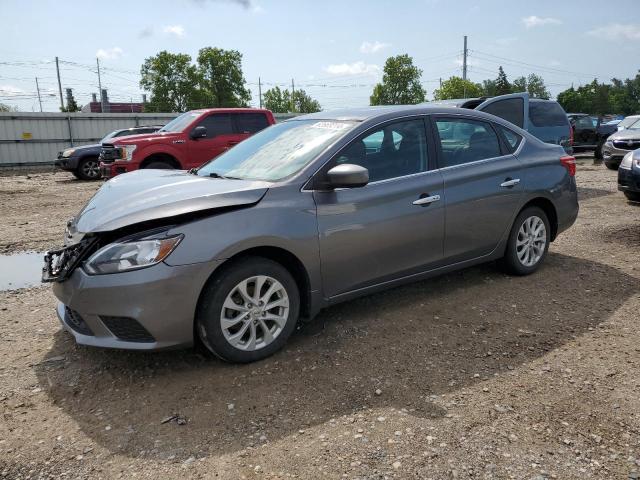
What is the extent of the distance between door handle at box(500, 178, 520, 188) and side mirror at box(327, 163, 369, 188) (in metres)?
1.81

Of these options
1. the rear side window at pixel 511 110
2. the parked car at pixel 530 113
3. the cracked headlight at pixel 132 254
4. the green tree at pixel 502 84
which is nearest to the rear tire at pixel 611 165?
the parked car at pixel 530 113

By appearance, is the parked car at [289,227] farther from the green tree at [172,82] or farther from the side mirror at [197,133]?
the green tree at [172,82]

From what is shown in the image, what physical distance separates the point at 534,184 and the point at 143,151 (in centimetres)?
792

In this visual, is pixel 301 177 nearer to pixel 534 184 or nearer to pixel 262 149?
pixel 262 149

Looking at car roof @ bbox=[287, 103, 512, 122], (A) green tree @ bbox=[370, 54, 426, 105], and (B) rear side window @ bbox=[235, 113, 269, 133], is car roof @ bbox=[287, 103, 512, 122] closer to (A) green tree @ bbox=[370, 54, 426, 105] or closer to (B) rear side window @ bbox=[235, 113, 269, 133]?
(B) rear side window @ bbox=[235, 113, 269, 133]

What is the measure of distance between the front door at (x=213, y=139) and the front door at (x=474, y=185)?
22.9ft

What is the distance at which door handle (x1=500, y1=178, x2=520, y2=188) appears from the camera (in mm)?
4723

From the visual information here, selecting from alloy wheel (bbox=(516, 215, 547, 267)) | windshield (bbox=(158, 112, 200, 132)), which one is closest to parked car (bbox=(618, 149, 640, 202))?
alloy wheel (bbox=(516, 215, 547, 267))

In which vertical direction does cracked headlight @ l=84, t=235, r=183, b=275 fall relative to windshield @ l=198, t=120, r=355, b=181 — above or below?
below

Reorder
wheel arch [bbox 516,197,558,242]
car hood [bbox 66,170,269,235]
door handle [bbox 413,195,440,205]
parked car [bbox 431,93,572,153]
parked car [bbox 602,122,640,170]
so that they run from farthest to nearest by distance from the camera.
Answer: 1. parked car [bbox 602,122,640,170]
2. parked car [bbox 431,93,572,153]
3. wheel arch [bbox 516,197,558,242]
4. door handle [bbox 413,195,440,205]
5. car hood [bbox 66,170,269,235]

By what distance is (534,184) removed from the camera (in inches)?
195

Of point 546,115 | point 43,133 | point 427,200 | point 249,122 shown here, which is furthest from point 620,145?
point 43,133

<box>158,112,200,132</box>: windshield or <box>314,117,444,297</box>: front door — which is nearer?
<box>314,117,444,297</box>: front door

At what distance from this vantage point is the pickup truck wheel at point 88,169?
16078mm
